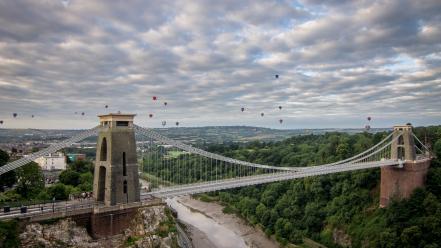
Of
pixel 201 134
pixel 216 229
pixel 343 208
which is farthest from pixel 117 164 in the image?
pixel 201 134

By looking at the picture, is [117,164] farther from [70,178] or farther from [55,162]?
[55,162]

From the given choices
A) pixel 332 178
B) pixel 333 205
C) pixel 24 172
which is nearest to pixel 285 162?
pixel 332 178

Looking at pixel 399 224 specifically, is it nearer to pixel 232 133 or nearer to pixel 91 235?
pixel 91 235

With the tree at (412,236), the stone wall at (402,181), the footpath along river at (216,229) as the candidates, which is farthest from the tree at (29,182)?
the stone wall at (402,181)

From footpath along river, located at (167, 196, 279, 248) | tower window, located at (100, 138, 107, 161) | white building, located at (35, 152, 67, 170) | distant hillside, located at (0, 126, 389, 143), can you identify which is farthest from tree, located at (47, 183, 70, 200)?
distant hillside, located at (0, 126, 389, 143)

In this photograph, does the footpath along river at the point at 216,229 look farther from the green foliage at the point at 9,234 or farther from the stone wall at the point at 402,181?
the green foliage at the point at 9,234

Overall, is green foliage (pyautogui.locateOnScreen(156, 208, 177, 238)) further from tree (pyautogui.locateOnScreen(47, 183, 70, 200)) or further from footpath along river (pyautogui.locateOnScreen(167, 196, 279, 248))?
footpath along river (pyautogui.locateOnScreen(167, 196, 279, 248))
